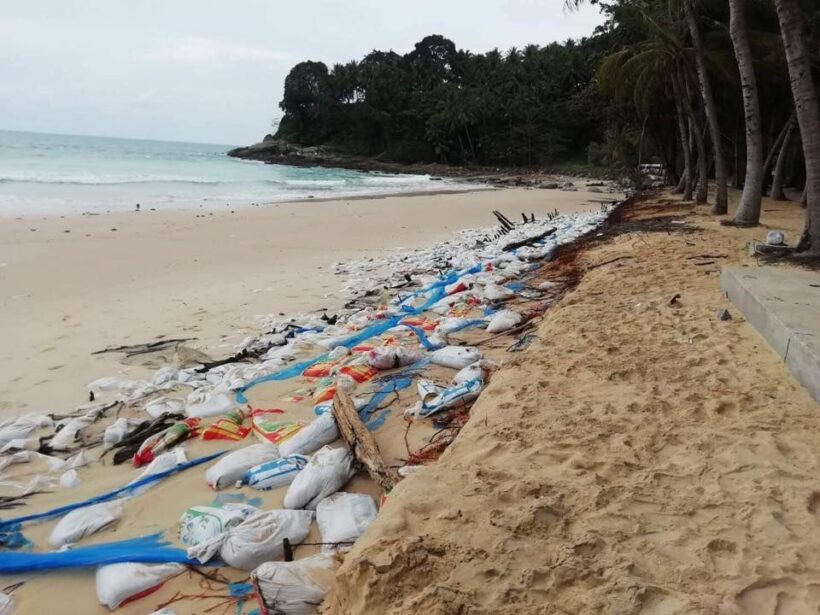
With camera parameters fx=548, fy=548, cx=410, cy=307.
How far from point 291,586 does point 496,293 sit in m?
4.27

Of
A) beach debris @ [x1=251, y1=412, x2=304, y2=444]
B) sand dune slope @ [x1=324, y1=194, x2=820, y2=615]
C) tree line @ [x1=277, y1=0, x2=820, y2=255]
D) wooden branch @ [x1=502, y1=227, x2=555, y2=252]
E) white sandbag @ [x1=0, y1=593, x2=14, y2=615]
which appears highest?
tree line @ [x1=277, y1=0, x2=820, y2=255]

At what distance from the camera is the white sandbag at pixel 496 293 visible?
5.64 meters

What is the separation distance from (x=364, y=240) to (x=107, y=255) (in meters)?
4.96

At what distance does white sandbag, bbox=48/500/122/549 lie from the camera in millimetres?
2359

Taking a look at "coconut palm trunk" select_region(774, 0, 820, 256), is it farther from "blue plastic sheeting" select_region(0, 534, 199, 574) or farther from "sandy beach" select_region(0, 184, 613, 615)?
"blue plastic sheeting" select_region(0, 534, 199, 574)

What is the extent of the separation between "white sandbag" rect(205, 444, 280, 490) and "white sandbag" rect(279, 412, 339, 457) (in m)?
0.07

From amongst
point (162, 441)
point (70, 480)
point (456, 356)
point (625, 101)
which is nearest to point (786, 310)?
point (456, 356)

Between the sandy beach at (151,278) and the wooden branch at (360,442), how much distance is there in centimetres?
226

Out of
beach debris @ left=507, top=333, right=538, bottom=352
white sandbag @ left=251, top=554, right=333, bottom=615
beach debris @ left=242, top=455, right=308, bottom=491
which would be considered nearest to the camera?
white sandbag @ left=251, top=554, right=333, bottom=615

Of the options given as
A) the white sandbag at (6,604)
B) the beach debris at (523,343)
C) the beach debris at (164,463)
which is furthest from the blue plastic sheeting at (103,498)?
the beach debris at (523,343)

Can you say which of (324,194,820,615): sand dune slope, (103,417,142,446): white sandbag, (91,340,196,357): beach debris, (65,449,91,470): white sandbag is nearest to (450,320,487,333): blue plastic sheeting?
(324,194,820,615): sand dune slope

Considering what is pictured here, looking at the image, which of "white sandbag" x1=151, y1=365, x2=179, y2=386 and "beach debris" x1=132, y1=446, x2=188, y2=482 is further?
"white sandbag" x1=151, y1=365, x2=179, y2=386

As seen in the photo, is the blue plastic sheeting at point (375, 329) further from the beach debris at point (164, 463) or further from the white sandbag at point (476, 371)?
the white sandbag at point (476, 371)

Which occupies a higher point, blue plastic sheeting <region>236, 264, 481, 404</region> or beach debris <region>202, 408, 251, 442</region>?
blue plastic sheeting <region>236, 264, 481, 404</region>
